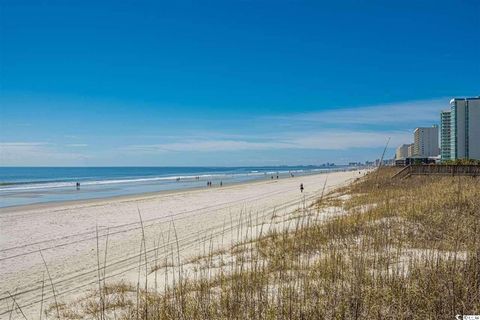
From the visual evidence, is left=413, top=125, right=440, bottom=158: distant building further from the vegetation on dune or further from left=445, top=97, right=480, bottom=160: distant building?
the vegetation on dune

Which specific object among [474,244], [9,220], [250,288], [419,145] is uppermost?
[419,145]

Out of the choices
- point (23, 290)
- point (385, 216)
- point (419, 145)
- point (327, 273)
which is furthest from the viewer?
point (419, 145)

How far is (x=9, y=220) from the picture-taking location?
62.3 ft

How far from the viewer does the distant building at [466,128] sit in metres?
75.2

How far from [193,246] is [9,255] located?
5.56 m

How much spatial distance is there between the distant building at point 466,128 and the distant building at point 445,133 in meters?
11.9

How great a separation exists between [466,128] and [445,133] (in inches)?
763

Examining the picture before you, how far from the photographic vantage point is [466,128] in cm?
7625

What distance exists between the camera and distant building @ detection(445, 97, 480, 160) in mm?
75188

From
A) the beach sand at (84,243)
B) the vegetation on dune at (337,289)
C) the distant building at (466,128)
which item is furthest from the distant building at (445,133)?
the vegetation on dune at (337,289)

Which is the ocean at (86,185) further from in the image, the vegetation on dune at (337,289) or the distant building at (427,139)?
the distant building at (427,139)

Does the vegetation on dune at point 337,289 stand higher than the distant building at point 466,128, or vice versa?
Result: the distant building at point 466,128

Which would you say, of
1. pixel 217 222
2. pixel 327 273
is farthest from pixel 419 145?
pixel 327 273

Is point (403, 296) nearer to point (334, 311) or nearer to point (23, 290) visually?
point (334, 311)
